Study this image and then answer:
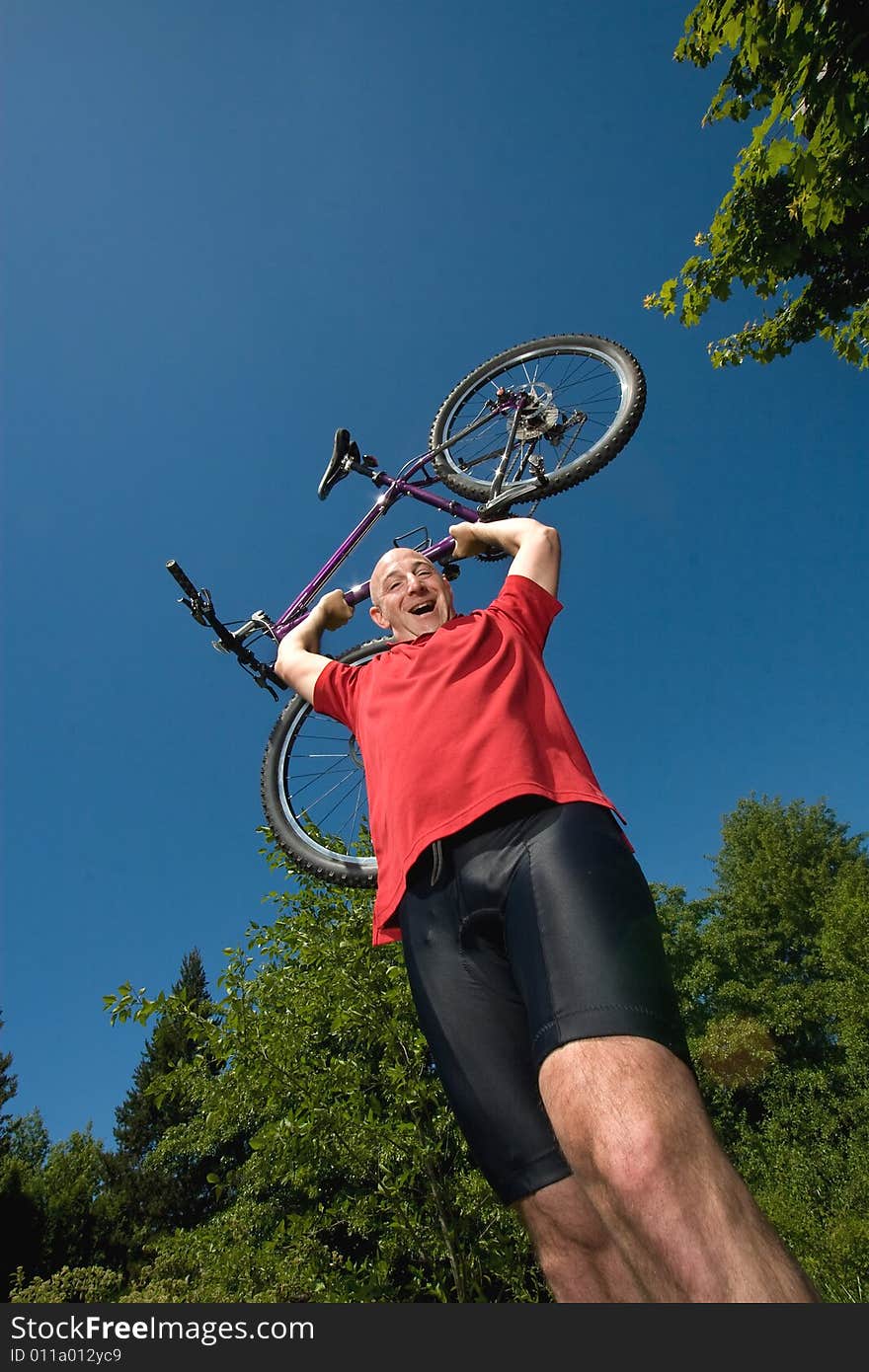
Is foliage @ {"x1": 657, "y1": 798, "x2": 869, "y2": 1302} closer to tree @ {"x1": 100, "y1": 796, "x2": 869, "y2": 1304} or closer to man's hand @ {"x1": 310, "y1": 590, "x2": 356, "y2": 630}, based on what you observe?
tree @ {"x1": 100, "y1": 796, "x2": 869, "y2": 1304}

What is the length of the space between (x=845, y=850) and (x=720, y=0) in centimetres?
3336

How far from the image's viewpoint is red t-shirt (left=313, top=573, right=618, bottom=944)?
161cm

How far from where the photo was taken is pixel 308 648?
2.79m

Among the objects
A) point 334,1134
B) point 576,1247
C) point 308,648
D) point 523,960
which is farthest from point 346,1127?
point 523,960

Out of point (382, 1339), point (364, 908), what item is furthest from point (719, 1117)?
point (382, 1339)

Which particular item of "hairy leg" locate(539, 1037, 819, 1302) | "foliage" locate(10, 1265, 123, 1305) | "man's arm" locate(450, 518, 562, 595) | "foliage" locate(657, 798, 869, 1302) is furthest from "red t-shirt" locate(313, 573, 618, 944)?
"foliage" locate(657, 798, 869, 1302)

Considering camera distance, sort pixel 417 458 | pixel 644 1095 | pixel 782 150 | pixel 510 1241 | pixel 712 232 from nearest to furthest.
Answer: pixel 644 1095 < pixel 782 150 < pixel 712 232 < pixel 417 458 < pixel 510 1241

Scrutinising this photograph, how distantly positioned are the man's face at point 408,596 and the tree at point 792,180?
8.85 ft

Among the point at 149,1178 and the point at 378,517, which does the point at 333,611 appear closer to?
the point at 378,517

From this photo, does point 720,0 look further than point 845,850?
No

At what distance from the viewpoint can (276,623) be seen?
495 centimetres

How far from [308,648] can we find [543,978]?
184 centimetres

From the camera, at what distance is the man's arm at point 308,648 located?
254 centimetres

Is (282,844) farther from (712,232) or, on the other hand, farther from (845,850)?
(845,850)
